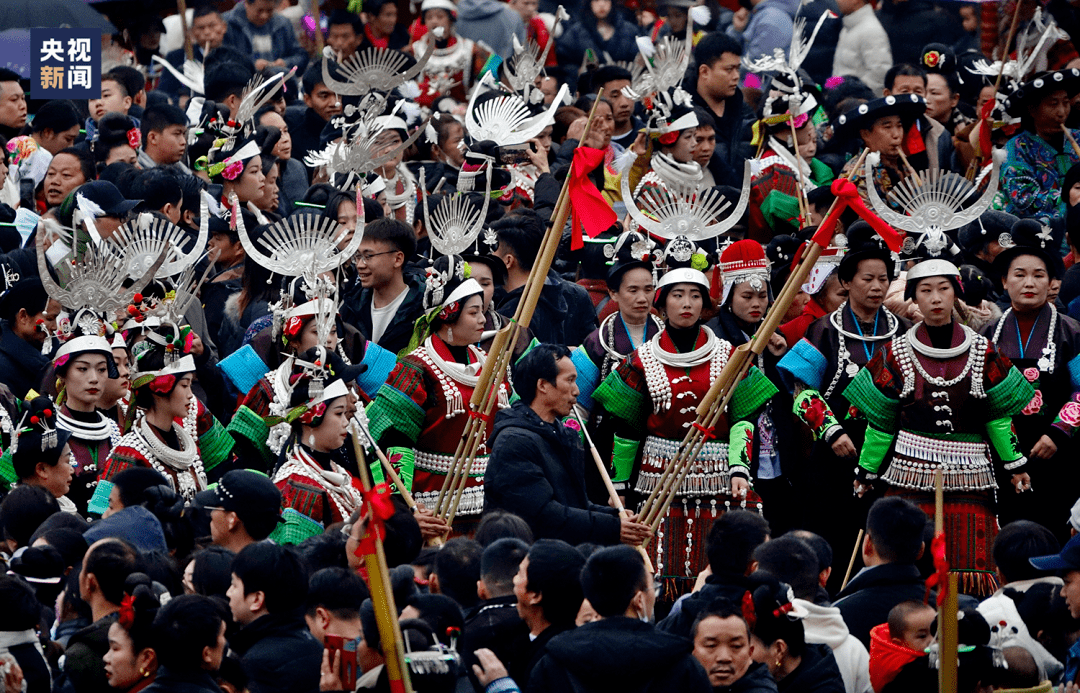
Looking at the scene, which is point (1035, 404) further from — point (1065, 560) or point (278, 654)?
point (278, 654)

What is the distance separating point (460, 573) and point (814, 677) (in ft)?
4.07

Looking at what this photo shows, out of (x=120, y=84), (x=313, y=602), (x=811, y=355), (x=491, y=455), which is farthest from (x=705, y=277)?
(x=120, y=84)

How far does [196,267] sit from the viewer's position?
9422 mm

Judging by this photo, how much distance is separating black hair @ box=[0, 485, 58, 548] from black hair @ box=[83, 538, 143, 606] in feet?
3.24

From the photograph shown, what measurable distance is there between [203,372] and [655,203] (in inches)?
108

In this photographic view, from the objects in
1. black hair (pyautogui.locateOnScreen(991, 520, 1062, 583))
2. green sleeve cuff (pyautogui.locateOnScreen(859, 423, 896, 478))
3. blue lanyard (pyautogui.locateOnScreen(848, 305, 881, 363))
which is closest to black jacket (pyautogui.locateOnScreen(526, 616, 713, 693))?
black hair (pyautogui.locateOnScreen(991, 520, 1062, 583))

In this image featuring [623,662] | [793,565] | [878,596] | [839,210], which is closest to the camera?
[623,662]

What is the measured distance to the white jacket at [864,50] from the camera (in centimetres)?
1366

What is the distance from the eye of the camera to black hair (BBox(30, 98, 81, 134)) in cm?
1070

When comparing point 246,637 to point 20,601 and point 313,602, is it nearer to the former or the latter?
point 313,602

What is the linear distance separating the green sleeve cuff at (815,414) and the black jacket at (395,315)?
1919 mm

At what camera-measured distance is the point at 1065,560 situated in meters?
6.03

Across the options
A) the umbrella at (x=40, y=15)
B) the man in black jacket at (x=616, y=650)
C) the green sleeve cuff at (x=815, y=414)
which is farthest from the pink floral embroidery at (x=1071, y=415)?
the umbrella at (x=40, y=15)

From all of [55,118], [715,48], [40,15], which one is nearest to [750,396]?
[715,48]
